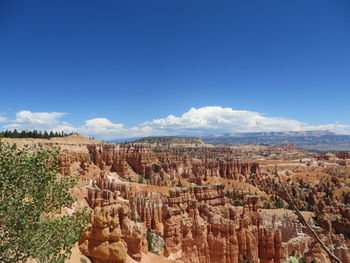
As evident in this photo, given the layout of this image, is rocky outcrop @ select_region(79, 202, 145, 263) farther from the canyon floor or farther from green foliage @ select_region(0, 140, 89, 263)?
green foliage @ select_region(0, 140, 89, 263)

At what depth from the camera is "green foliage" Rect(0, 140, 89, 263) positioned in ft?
36.6

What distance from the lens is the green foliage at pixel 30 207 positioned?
11141 mm

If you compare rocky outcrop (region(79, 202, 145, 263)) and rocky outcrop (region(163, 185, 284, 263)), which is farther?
rocky outcrop (region(163, 185, 284, 263))

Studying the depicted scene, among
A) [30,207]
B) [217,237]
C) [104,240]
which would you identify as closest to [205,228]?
[217,237]

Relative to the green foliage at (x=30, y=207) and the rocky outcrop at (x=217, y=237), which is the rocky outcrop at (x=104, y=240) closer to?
the green foliage at (x=30, y=207)

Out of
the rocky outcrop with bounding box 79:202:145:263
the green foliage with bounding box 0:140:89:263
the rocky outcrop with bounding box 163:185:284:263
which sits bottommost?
the rocky outcrop with bounding box 163:185:284:263

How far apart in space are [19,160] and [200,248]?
2500 cm

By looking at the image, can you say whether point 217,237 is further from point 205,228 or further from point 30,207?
point 30,207

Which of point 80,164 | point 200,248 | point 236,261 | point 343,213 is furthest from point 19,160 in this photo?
point 80,164

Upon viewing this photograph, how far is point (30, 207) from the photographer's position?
12094 mm

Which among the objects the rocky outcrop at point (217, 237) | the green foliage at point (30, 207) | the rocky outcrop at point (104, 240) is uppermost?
the green foliage at point (30, 207)

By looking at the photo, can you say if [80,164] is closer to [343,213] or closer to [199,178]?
[199,178]

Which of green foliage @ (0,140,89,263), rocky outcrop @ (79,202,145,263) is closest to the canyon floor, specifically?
rocky outcrop @ (79,202,145,263)

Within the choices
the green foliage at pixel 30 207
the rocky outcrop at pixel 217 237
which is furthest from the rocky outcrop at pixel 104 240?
the rocky outcrop at pixel 217 237
